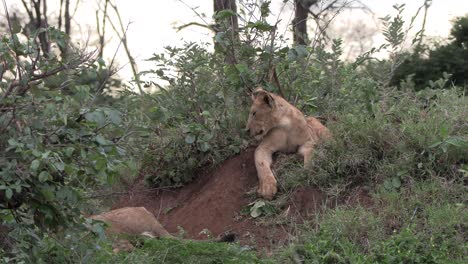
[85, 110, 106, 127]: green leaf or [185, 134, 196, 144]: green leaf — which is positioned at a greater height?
[85, 110, 106, 127]: green leaf

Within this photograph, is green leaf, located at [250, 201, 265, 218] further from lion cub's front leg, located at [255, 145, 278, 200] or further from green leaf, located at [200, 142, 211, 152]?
green leaf, located at [200, 142, 211, 152]

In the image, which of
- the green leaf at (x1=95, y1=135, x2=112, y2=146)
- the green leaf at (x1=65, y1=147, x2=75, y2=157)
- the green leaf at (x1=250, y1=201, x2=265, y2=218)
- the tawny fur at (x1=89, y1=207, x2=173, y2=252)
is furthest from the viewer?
the green leaf at (x1=250, y1=201, x2=265, y2=218)

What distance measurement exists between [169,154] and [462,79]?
35.9 feet

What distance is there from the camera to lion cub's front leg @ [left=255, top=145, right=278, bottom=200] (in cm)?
661

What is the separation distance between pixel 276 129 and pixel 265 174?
45 cm

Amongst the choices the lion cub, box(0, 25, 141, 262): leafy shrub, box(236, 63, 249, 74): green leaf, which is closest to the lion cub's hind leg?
the lion cub

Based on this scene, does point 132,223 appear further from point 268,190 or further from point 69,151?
point 69,151

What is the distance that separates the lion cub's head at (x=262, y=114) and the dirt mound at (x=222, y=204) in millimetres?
397

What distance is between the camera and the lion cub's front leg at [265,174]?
6.61 metres

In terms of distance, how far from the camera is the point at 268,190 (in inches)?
260

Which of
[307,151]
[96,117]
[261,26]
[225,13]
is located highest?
[225,13]

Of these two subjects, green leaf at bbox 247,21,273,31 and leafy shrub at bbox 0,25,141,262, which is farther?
green leaf at bbox 247,21,273,31

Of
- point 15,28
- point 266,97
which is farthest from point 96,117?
point 266,97

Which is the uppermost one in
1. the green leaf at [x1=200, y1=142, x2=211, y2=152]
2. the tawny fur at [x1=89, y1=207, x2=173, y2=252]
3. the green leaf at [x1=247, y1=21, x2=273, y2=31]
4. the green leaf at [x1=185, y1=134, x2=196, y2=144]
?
the green leaf at [x1=247, y1=21, x2=273, y2=31]
